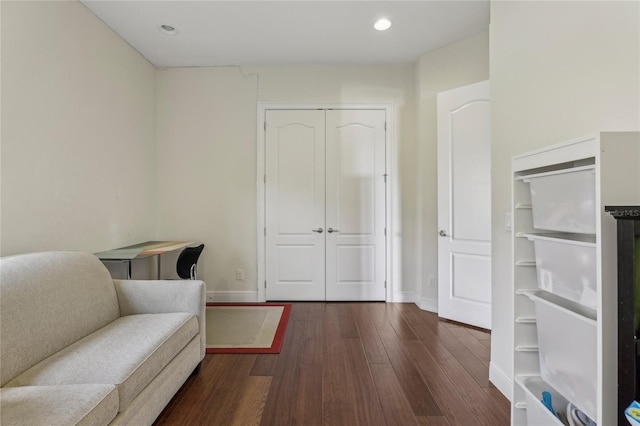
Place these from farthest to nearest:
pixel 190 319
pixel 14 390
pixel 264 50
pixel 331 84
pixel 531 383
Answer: pixel 331 84
pixel 264 50
pixel 190 319
pixel 531 383
pixel 14 390

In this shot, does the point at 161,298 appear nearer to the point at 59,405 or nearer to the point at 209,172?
the point at 59,405

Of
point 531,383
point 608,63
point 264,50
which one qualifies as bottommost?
point 531,383

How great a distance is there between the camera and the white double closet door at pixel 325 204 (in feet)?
12.2

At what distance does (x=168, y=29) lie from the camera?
116 inches

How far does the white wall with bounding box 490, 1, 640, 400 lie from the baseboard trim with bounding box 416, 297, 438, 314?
1.35m

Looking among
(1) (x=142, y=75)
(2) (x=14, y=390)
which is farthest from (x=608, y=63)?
(1) (x=142, y=75)

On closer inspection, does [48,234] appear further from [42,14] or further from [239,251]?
[239,251]

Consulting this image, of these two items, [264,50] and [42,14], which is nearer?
[42,14]

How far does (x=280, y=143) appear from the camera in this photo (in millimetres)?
3738

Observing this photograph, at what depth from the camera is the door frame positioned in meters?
3.70

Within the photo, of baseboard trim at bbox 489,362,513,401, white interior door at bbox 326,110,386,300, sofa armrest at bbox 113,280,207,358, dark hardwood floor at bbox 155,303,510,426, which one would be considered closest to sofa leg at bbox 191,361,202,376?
dark hardwood floor at bbox 155,303,510,426

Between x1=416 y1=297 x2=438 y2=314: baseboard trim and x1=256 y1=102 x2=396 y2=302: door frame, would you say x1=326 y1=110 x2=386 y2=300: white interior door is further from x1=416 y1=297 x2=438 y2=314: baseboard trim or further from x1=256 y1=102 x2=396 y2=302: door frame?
x1=416 y1=297 x2=438 y2=314: baseboard trim

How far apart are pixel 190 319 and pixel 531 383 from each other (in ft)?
6.20

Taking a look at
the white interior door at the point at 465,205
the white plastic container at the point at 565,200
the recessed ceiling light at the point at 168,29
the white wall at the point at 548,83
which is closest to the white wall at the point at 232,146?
the white interior door at the point at 465,205
